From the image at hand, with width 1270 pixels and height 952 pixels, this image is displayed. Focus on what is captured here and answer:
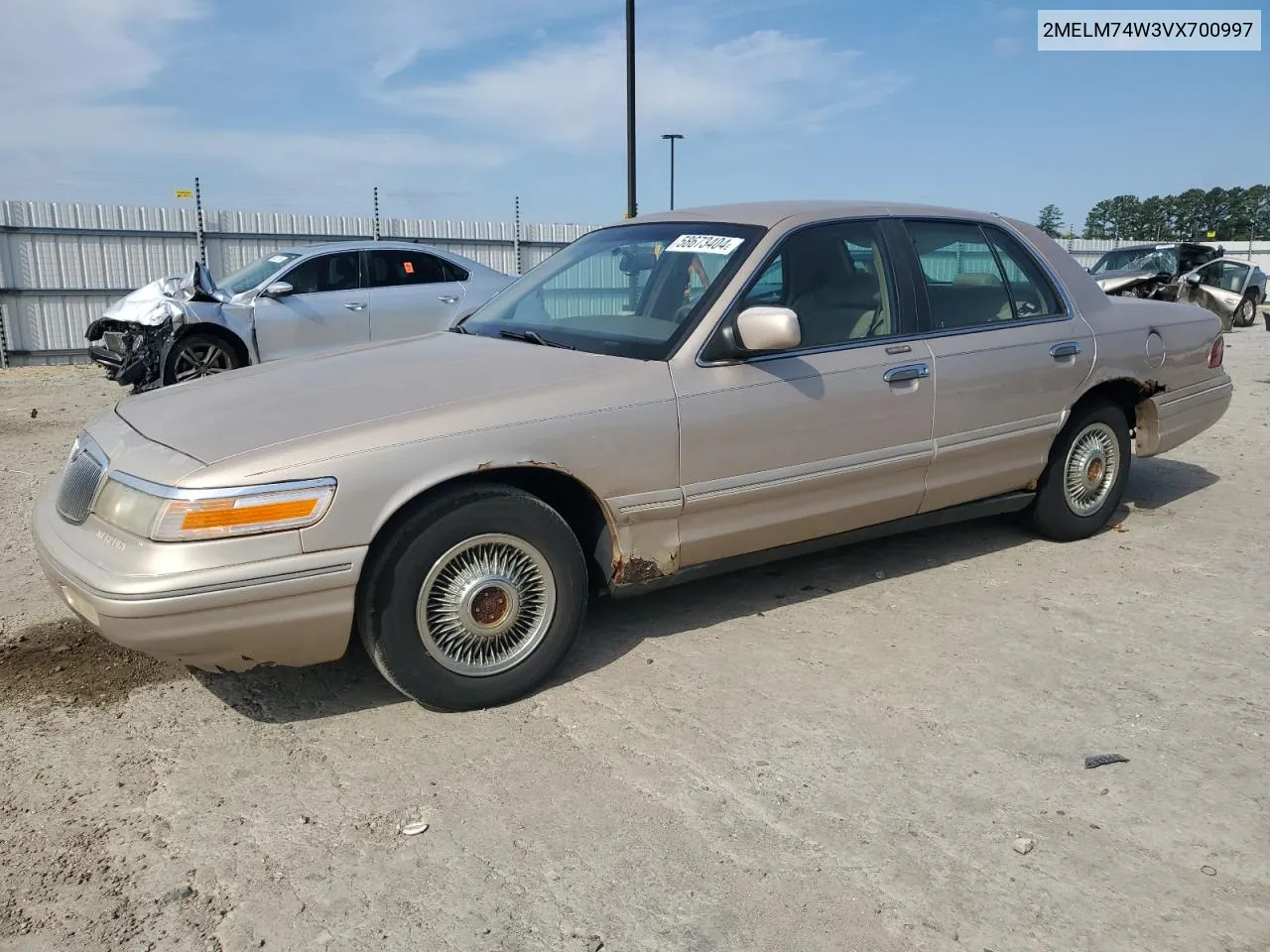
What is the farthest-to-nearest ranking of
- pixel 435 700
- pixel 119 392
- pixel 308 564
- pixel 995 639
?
pixel 119 392
pixel 995 639
pixel 435 700
pixel 308 564

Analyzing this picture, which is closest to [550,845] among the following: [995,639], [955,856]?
[955,856]

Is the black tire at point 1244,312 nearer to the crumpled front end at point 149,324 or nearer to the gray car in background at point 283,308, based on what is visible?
the gray car in background at point 283,308

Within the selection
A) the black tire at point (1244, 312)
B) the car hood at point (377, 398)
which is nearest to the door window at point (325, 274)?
the car hood at point (377, 398)

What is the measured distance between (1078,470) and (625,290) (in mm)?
2559

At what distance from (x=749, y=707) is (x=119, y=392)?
418 inches

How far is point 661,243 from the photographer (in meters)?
4.36

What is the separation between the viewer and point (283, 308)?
1046 centimetres

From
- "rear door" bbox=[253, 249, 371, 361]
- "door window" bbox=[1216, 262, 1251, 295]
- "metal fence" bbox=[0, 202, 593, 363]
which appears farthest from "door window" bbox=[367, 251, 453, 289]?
"door window" bbox=[1216, 262, 1251, 295]

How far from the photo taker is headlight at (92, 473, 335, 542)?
9.70ft

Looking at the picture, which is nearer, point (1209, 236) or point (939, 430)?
point (939, 430)

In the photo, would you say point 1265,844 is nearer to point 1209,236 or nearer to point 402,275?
point 402,275

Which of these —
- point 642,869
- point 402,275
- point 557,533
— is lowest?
point 642,869

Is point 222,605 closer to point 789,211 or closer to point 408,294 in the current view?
point 789,211

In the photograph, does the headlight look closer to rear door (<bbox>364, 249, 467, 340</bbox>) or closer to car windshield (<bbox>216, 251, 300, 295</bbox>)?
rear door (<bbox>364, 249, 467, 340</bbox>)
